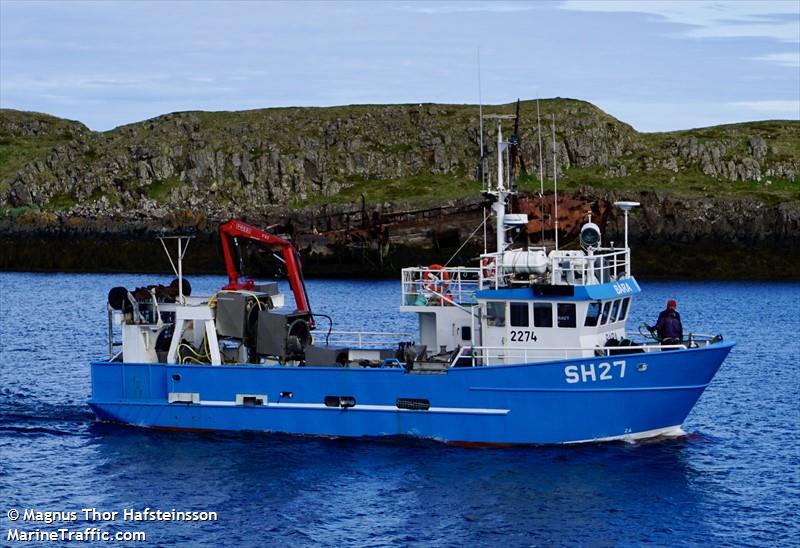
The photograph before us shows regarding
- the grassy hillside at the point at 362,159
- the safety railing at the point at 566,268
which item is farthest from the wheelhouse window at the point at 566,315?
the grassy hillside at the point at 362,159

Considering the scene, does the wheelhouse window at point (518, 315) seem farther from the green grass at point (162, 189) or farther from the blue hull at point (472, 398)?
the green grass at point (162, 189)

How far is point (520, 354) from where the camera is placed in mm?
28828

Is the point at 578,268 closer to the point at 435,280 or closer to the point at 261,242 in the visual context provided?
the point at 435,280

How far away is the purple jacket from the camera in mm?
28453

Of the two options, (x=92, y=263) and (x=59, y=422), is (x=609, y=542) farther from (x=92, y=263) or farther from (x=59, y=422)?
(x=92, y=263)

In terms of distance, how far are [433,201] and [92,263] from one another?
28.6 meters

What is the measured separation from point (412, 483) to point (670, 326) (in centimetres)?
745

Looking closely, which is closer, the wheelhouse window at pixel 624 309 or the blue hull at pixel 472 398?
the blue hull at pixel 472 398

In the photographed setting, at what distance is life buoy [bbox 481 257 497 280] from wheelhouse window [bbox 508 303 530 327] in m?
1.00

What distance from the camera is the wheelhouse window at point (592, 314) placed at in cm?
2845

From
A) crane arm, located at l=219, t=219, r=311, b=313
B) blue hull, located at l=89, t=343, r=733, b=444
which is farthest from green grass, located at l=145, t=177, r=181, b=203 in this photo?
blue hull, located at l=89, t=343, r=733, b=444

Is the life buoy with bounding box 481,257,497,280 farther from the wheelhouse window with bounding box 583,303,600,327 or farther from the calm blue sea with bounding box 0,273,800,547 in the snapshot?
the calm blue sea with bounding box 0,273,800,547

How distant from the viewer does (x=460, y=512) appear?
24469 millimetres

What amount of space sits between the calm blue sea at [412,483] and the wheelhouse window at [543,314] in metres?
3.03
